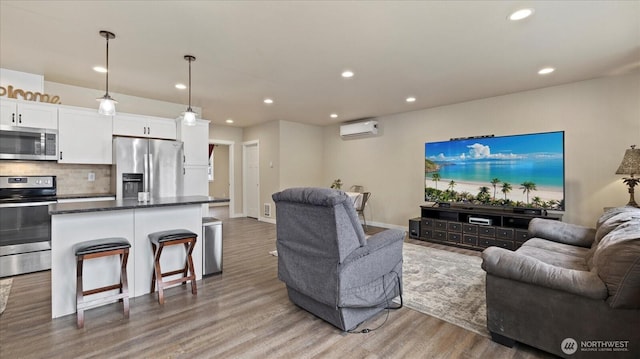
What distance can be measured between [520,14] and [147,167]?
490 cm

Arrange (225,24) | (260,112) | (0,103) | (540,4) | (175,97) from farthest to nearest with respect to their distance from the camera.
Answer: (260,112) → (175,97) → (0,103) → (225,24) → (540,4)

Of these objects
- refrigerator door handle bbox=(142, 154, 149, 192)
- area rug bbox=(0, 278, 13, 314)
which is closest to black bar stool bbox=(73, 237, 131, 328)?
area rug bbox=(0, 278, 13, 314)

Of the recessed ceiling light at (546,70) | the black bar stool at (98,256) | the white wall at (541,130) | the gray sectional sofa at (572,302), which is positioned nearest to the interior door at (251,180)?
the white wall at (541,130)

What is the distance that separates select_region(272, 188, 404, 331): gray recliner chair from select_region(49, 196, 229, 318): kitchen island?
1295mm

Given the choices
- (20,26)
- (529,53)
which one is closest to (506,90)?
(529,53)

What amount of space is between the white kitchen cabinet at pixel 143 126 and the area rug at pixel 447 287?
429cm

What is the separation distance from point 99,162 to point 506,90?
20.6ft

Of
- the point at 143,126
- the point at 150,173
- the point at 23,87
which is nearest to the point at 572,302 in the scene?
the point at 150,173

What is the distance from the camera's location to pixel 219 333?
7.22 feet

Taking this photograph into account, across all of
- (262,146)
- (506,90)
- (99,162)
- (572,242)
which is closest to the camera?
(572,242)

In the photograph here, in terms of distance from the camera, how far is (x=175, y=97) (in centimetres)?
487

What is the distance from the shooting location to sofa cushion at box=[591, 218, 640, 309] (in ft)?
5.18

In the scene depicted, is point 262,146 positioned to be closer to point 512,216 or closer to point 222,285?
point 222,285

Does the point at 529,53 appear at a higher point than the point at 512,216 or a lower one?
higher
